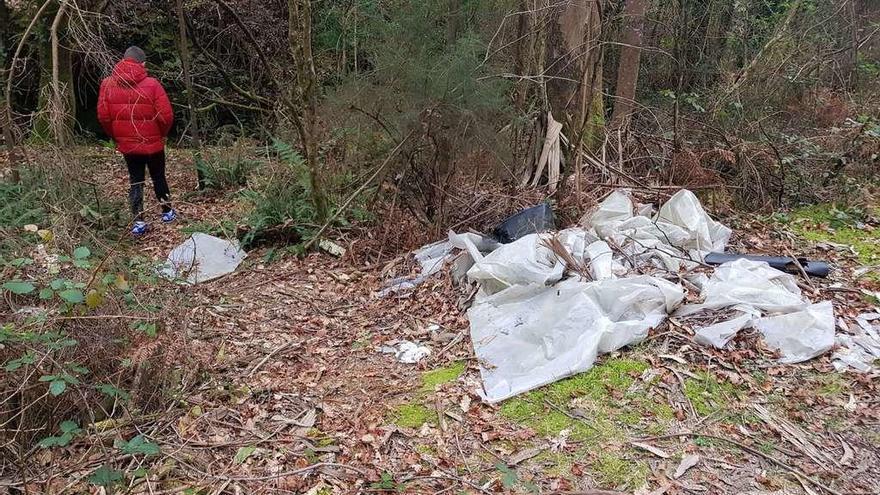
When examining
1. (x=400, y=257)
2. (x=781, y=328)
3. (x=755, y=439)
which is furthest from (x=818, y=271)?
(x=400, y=257)

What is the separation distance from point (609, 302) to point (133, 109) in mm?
4635

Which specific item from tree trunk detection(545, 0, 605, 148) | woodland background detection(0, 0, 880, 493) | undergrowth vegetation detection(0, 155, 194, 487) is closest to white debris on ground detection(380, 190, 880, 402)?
woodland background detection(0, 0, 880, 493)

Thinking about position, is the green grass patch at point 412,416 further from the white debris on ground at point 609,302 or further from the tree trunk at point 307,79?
the tree trunk at point 307,79

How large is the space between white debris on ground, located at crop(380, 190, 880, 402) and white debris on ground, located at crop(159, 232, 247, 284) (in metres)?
1.54

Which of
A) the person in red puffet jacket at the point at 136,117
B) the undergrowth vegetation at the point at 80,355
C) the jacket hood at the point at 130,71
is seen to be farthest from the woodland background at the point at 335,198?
the jacket hood at the point at 130,71

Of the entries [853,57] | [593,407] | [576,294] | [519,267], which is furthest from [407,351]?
[853,57]

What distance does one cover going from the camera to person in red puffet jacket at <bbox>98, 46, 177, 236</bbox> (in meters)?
5.43

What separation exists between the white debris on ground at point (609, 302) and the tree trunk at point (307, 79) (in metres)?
1.33

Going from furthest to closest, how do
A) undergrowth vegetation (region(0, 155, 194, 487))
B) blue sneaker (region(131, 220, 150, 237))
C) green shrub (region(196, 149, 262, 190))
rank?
1. green shrub (region(196, 149, 262, 190))
2. blue sneaker (region(131, 220, 150, 237))
3. undergrowth vegetation (region(0, 155, 194, 487))

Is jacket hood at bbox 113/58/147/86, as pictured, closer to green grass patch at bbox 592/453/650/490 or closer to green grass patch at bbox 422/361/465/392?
green grass patch at bbox 422/361/465/392

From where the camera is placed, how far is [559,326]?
3.47 meters

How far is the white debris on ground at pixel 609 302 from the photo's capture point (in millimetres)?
3285

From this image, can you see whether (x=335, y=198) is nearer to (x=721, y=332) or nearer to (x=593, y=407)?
(x=593, y=407)

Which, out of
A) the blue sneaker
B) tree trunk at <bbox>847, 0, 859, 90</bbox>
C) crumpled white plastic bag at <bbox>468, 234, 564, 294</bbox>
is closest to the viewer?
crumpled white plastic bag at <bbox>468, 234, 564, 294</bbox>
